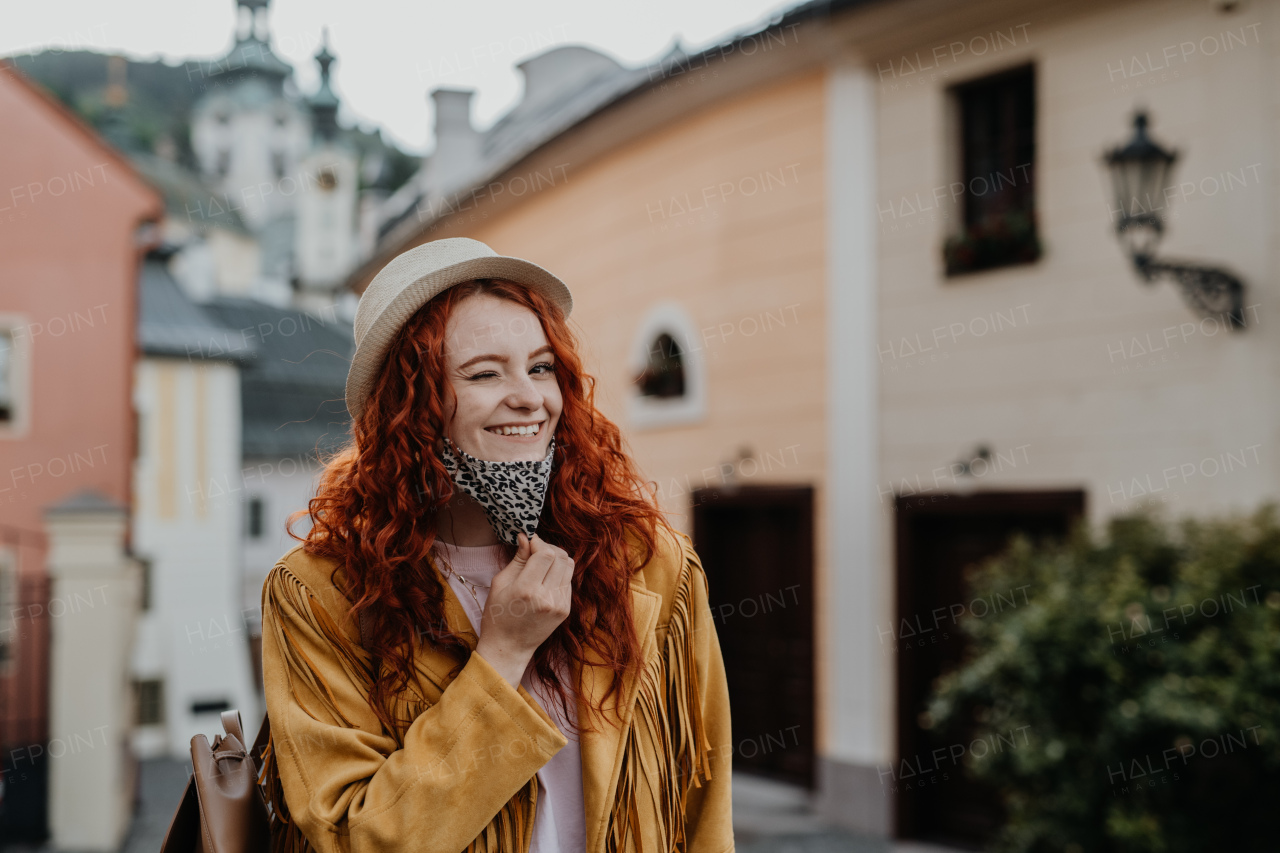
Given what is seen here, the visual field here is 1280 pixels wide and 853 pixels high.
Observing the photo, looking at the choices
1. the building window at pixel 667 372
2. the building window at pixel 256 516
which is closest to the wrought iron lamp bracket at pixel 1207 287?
the building window at pixel 667 372

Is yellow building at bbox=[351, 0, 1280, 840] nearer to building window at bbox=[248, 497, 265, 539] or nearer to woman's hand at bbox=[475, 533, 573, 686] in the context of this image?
woman's hand at bbox=[475, 533, 573, 686]

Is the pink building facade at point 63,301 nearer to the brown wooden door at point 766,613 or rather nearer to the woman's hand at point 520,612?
the brown wooden door at point 766,613

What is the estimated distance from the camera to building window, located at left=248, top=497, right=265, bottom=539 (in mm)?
23828

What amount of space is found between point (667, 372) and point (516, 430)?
7960 millimetres

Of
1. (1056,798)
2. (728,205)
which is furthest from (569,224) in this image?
(1056,798)

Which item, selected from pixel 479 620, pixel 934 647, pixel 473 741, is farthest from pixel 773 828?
pixel 473 741

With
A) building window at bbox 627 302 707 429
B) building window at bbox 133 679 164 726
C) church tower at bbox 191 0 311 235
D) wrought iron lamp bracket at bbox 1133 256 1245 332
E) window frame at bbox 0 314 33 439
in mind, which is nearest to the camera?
wrought iron lamp bracket at bbox 1133 256 1245 332

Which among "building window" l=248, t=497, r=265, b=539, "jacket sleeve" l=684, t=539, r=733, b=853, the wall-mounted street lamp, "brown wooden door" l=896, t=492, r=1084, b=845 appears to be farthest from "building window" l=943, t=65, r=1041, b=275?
"building window" l=248, t=497, r=265, b=539

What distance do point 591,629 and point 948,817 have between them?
655 centimetres

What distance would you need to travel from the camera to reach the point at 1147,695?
15.3 feet

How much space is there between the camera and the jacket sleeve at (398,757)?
1411 millimetres

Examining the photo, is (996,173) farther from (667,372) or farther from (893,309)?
(667,372)

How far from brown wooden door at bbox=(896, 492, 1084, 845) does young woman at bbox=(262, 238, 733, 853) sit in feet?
19.0

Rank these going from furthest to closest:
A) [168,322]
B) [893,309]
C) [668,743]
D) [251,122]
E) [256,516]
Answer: [251,122], [256,516], [168,322], [893,309], [668,743]
